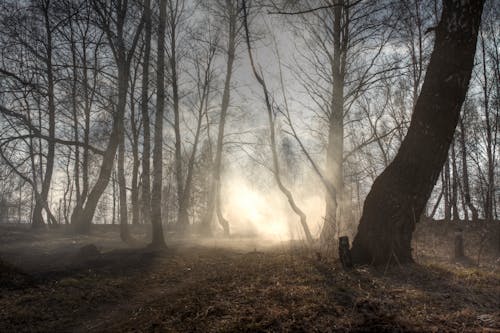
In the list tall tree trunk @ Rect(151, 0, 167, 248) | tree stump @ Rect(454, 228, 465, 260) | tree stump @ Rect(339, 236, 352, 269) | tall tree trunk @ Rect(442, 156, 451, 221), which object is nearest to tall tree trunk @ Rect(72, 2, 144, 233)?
tall tree trunk @ Rect(151, 0, 167, 248)

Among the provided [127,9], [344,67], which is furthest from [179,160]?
[344,67]

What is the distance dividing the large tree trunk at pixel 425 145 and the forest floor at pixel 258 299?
0.49 meters

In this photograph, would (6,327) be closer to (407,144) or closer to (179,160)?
(407,144)

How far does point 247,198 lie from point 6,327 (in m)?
34.3

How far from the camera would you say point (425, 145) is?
5223 mm

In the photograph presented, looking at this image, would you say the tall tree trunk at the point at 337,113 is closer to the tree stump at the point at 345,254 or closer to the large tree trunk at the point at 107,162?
the tree stump at the point at 345,254

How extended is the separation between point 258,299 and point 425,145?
350 centimetres

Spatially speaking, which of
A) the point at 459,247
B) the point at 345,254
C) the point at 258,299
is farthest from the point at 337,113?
the point at 258,299

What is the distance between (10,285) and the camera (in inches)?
191

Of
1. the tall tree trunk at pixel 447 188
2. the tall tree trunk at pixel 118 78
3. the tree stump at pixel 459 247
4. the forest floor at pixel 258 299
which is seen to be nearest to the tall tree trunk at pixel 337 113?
the tree stump at pixel 459 247

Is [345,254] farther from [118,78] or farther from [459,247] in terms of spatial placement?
[118,78]

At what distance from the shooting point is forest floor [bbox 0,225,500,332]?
3.14 meters

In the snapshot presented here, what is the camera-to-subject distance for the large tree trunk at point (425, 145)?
16.8 feet

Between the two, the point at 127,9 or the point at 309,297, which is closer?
the point at 309,297
